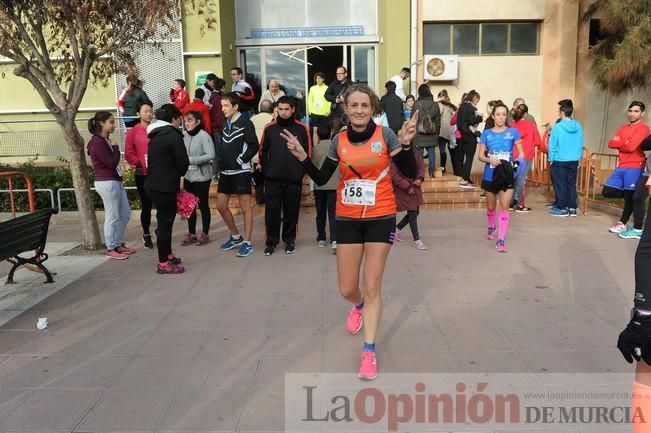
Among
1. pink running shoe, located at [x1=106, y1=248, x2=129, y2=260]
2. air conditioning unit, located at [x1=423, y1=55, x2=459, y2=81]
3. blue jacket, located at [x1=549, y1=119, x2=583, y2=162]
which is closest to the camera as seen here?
pink running shoe, located at [x1=106, y1=248, x2=129, y2=260]

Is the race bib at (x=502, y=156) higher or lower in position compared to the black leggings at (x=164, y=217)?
higher

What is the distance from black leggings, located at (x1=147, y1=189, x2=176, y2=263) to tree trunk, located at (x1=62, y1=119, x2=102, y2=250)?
5.22ft

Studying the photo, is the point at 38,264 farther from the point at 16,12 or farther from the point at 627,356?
the point at 627,356

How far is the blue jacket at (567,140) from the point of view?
9.93 metres

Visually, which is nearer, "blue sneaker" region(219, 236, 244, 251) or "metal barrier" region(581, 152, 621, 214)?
"blue sneaker" region(219, 236, 244, 251)

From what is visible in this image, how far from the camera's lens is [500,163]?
7418mm

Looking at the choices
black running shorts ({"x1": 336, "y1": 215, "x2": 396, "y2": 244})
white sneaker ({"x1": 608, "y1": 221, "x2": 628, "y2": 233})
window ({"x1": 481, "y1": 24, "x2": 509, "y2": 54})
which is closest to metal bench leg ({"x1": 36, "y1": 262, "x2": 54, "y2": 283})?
black running shorts ({"x1": 336, "y1": 215, "x2": 396, "y2": 244})

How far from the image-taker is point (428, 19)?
14.3 meters

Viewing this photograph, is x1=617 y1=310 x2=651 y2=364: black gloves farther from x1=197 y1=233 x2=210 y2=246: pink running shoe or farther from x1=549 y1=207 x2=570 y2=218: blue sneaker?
x1=549 y1=207 x2=570 y2=218: blue sneaker

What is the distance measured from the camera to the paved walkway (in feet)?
11.9

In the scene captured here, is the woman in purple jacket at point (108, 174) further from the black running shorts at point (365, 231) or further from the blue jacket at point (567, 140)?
the blue jacket at point (567, 140)

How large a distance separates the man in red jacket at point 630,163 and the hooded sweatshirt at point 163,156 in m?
6.50

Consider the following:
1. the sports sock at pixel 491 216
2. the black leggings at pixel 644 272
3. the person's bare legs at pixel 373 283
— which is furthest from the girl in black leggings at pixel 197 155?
the black leggings at pixel 644 272

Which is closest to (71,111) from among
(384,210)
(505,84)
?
(384,210)
